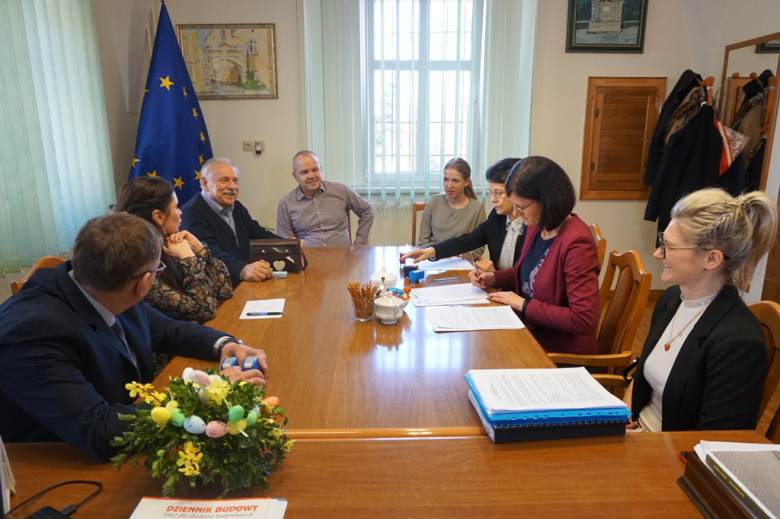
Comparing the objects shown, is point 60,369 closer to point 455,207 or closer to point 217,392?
point 217,392

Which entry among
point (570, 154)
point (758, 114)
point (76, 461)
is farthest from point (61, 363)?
point (758, 114)

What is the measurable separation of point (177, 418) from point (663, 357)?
1.23 m

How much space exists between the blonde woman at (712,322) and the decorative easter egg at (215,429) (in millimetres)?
1071

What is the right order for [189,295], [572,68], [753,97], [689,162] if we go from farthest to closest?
[572,68] → [689,162] → [753,97] → [189,295]

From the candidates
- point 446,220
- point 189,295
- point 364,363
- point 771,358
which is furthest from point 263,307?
point 446,220

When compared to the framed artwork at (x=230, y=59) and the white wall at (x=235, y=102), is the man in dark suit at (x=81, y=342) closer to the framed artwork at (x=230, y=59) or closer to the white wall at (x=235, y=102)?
the white wall at (x=235, y=102)

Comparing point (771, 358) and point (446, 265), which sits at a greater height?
point (771, 358)

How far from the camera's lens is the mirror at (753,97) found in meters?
3.34

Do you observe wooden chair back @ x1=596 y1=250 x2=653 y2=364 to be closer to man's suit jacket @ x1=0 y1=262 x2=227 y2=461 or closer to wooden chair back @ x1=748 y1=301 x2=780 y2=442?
wooden chair back @ x1=748 y1=301 x2=780 y2=442

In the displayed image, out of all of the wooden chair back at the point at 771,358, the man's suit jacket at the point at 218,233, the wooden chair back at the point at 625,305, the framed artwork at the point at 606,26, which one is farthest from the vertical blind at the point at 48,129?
the framed artwork at the point at 606,26

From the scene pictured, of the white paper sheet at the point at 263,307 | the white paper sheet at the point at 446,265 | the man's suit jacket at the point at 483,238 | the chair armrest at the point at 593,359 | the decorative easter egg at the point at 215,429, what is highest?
the decorative easter egg at the point at 215,429

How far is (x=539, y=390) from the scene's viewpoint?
1.13m

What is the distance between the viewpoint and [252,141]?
156 inches

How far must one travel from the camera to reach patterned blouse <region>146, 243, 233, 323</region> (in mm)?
1768
